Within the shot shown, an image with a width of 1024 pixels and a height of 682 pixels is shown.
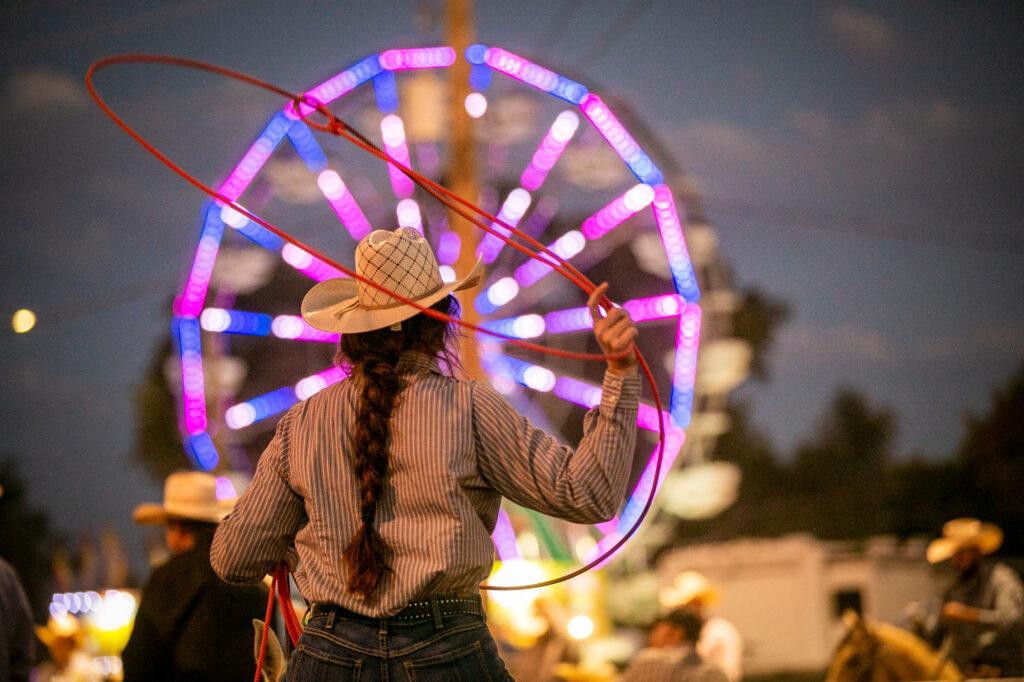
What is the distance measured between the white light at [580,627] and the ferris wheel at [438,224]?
1.92 feet

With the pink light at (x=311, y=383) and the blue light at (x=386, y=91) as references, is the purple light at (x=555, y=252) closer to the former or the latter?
the blue light at (x=386, y=91)

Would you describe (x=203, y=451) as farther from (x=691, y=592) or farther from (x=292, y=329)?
(x=691, y=592)

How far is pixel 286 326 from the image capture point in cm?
1057

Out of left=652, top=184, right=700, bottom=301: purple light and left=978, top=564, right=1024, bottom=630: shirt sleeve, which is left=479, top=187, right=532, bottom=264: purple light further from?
left=978, top=564, right=1024, bottom=630: shirt sleeve

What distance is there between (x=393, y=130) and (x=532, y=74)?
138 cm

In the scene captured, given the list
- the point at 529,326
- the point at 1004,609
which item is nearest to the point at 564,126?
the point at 529,326

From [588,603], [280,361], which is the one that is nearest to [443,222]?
[280,361]

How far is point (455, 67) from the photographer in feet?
31.8

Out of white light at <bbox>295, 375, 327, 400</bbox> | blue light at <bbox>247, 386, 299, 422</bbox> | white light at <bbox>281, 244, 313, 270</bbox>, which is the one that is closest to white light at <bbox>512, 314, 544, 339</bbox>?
white light at <bbox>295, 375, 327, 400</bbox>

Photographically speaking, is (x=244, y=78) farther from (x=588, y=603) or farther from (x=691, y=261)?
(x=588, y=603)

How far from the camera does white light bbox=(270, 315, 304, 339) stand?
10.5 meters

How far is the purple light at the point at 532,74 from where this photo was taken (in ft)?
30.0

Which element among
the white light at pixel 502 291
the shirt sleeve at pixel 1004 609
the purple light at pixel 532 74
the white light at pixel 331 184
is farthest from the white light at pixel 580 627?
the purple light at pixel 532 74

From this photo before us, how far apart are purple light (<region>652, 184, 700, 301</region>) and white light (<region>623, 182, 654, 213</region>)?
8 centimetres
